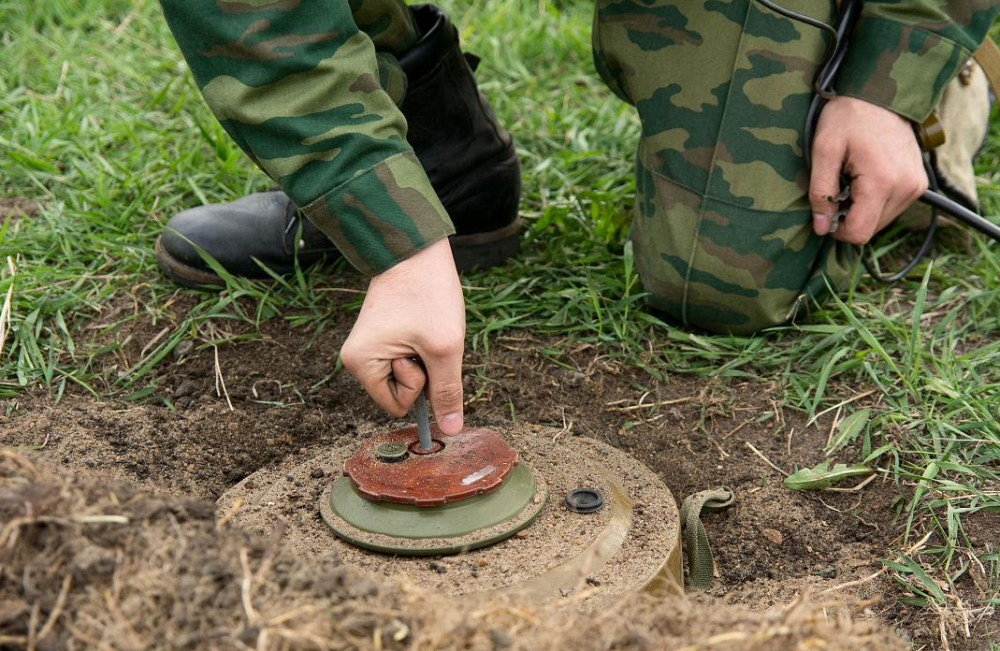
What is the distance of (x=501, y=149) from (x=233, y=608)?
1733 millimetres

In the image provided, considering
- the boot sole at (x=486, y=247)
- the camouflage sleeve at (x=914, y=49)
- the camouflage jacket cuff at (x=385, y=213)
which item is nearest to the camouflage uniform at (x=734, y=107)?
the camouflage sleeve at (x=914, y=49)

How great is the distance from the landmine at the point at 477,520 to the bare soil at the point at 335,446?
0.17m

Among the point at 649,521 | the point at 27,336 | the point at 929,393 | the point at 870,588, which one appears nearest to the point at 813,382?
the point at 929,393

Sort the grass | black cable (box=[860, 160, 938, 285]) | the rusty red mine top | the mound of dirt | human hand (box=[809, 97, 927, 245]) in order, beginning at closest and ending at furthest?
1. the mound of dirt
2. the rusty red mine top
3. the grass
4. human hand (box=[809, 97, 927, 245])
5. black cable (box=[860, 160, 938, 285])

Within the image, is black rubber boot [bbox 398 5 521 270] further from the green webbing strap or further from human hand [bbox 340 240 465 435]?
the green webbing strap

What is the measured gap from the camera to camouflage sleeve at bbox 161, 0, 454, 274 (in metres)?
1.62

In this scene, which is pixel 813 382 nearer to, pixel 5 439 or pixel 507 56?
pixel 5 439

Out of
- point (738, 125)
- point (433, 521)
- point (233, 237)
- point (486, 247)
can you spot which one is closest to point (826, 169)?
point (738, 125)

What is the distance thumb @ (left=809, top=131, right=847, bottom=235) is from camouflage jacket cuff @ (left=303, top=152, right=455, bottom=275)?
1032mm

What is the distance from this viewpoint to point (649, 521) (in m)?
1.73


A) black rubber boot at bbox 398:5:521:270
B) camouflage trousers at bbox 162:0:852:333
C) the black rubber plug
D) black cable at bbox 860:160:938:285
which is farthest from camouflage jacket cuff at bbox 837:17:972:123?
the black rubber plug

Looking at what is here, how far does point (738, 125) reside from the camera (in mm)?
→ 2287

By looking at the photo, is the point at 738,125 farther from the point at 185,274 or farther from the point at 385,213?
the point at 185,274

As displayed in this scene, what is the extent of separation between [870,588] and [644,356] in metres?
0.79
